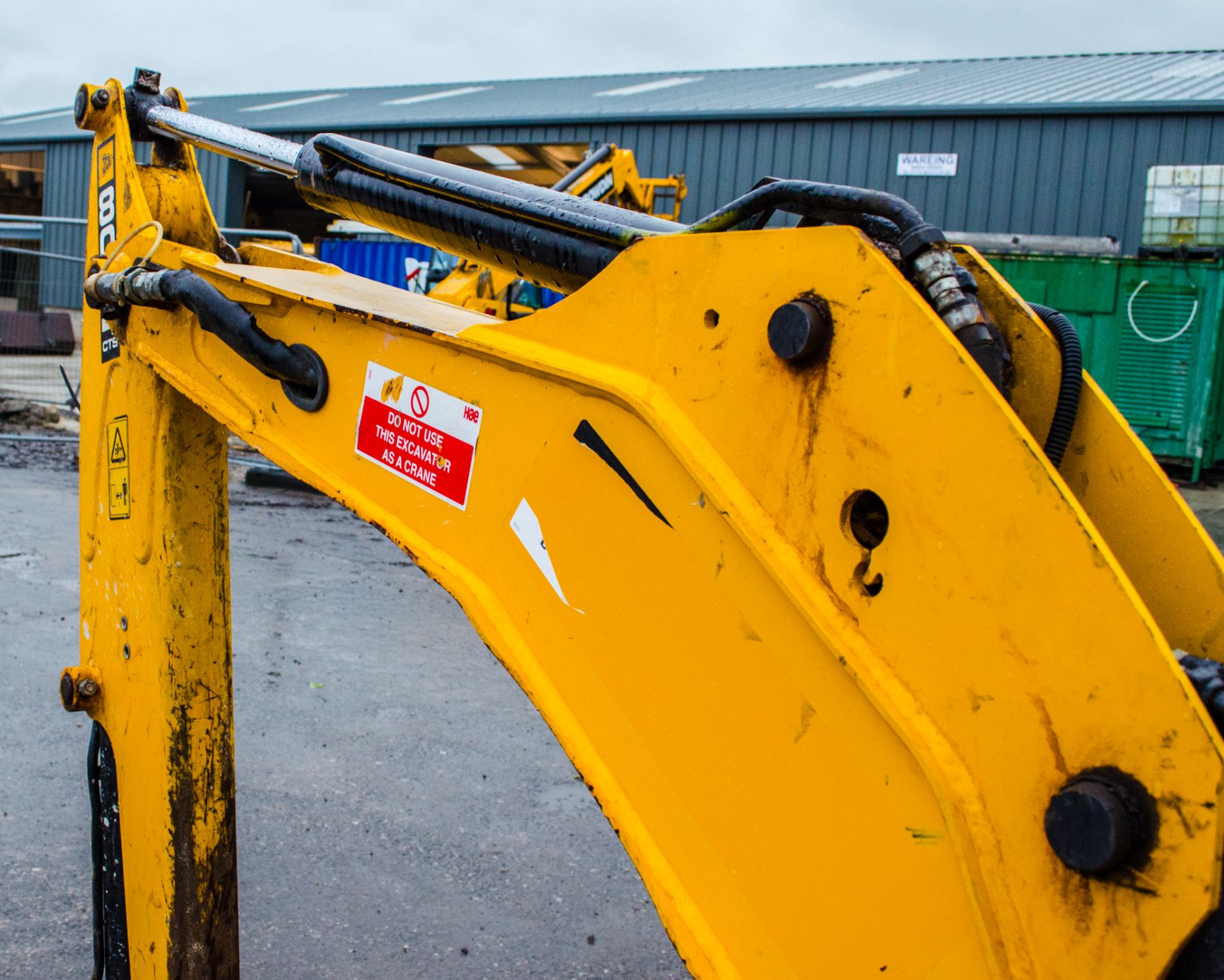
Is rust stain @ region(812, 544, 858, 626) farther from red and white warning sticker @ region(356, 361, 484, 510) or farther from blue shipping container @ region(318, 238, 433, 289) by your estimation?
blue shipping container @ region(318, 238, 433, 289)

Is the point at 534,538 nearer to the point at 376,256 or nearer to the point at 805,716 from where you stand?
the point at 805,716

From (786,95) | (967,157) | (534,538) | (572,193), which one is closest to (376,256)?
(786,95)

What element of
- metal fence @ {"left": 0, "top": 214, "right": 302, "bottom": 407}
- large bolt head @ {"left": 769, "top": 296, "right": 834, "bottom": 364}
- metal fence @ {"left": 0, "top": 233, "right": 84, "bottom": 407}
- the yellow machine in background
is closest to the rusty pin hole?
large bolt head @ {"left": 769, "top": 296, "right": 834, "bottom": 364}

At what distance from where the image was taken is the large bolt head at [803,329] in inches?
34.0

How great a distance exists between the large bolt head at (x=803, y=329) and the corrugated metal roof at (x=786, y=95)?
44.4 feet

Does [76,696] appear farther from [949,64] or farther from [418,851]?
[949,64]

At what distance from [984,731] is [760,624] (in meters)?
0.21

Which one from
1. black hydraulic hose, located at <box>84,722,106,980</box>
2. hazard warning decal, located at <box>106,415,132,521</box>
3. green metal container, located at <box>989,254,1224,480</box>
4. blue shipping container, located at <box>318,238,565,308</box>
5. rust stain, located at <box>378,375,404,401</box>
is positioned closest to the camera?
rust stain, located at <box>378,375,404,401</box>

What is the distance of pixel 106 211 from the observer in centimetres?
172

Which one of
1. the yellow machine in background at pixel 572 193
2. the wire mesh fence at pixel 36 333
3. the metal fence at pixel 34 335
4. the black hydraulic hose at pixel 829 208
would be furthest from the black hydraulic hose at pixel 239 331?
the wire mesh fence at pixel 36 333

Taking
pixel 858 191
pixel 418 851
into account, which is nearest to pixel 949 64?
pixel 418 851

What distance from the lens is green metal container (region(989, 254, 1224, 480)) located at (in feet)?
33.1

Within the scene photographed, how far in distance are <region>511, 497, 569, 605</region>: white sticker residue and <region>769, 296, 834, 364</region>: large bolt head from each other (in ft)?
1.15

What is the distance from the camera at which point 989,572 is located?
0.79m
